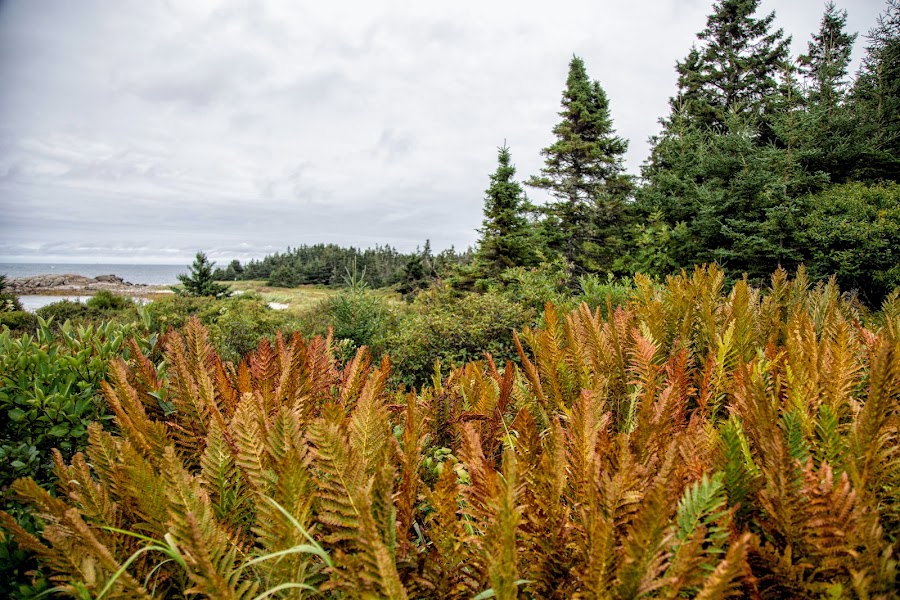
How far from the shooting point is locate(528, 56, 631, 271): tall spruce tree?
20281 millimetres

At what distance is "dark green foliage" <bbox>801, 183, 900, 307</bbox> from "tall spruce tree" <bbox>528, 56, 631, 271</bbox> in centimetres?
715

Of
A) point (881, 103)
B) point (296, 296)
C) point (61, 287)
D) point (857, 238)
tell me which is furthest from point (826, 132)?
point (61, 287)

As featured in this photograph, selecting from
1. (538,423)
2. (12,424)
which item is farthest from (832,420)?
(12,424)

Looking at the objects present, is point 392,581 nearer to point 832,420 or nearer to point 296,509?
point 296,509

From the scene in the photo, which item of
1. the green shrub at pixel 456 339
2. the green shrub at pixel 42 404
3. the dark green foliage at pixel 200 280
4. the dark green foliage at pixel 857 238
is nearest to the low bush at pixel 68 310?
the dark green foliage at pixel 200 280

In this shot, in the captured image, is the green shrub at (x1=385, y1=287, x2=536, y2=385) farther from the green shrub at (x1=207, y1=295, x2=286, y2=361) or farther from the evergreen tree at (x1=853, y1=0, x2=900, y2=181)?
the evergreen tree at (x1=853, y1=0, x2=900, y2=181)

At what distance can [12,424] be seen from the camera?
1761 millimetres

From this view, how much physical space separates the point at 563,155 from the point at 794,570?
22.3 m

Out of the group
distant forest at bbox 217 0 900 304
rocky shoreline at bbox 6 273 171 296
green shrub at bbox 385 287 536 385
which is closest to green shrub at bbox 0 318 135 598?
green shrub at bbox 385 287 536 385

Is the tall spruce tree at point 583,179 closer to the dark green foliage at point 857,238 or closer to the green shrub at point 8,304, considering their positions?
the dark green foliage at point 857,238

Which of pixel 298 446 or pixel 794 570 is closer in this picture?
pixel 794 570

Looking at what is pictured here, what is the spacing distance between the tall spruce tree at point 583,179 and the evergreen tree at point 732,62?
7.93 m

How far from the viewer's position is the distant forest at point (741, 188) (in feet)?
46.4

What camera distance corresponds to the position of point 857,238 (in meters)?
13.0
